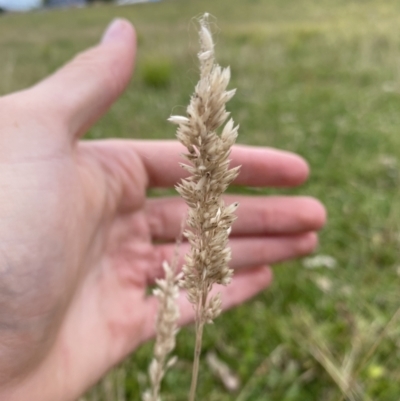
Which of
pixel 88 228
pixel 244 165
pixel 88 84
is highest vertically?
pixel 88 84

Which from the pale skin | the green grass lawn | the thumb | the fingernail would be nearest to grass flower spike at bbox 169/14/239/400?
the green grass lawn

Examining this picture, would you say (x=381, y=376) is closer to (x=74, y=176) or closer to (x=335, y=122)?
(x=74, y=176)

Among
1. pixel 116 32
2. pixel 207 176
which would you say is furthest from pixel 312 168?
pixel 207 176

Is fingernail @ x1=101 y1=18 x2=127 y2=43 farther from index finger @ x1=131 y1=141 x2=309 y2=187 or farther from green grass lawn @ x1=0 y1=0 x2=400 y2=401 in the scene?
index finger @ x1=131 y1=141 x2=309 y2=187

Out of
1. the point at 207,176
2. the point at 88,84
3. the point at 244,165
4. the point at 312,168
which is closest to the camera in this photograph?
the point at 207,176

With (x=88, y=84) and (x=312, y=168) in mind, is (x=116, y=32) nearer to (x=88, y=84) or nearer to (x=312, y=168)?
(x=88, y=84)

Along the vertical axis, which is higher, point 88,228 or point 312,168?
point 88,228

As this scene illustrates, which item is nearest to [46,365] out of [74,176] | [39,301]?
[39,301]
